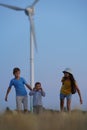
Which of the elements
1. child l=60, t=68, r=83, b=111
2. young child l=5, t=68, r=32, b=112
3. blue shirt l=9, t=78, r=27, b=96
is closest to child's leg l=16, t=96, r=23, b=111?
young child l=5, t=68, r=32, b=112

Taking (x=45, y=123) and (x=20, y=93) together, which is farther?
(x=20, y=93)

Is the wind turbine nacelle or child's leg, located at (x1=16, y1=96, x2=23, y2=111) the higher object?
the wind turbine nacelle

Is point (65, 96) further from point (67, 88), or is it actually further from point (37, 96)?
point (37, 96)

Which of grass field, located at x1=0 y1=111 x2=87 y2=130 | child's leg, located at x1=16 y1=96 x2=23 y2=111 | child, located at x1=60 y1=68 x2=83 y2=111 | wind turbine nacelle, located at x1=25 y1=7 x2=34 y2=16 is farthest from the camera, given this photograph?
wind turbine nacelle, located at x1=25 y1=7 x2=34 y2=16

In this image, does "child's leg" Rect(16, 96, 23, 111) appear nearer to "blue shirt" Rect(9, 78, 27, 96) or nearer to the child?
"blue shirt" Rect(9, 78, 27, 96)

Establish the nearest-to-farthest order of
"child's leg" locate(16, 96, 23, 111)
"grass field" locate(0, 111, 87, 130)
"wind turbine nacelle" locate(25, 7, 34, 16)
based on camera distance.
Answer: "grass field" locate(0, 111, 87, 130) → "child's leg" locate(16, 96, 23, 111) → "wind turbine nacelle" locate(25, 7, 34, 16)

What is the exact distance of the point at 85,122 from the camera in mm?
7094

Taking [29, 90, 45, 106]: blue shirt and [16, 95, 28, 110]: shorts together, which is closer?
[16, 95, 28, 110]: shorts

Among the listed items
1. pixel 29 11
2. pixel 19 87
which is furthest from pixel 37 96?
pixel 29 11

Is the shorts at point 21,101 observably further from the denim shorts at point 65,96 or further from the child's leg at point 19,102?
the denim shorts at point 65,96

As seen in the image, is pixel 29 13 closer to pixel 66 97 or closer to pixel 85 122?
pixel 66 97

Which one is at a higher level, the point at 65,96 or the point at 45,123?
the point at 65,96

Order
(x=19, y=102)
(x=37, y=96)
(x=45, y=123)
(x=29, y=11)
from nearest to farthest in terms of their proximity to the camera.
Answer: (x=45, y=123) → (x=19, y=102) → (x=37, y=96) → (x=29, y=11)

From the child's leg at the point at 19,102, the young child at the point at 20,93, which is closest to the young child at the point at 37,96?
the young child at the point at 20,93
